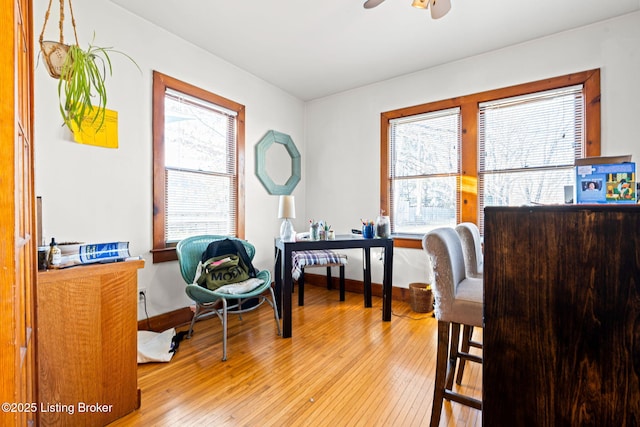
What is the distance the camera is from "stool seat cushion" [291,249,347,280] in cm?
314

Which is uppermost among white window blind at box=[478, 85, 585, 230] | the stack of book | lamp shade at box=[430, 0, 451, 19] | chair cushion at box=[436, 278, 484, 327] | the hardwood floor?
lamp shade at box=[430, 0, 451, 19]

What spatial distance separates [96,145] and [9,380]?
82.1 inches

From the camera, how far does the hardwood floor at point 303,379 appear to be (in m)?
1.47

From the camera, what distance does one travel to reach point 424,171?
3.38 metres

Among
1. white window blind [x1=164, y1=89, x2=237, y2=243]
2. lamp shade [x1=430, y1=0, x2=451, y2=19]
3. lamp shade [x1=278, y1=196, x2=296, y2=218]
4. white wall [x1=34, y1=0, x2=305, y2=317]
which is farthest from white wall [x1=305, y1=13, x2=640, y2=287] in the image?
white wall [x1=34, y1=0, x2=305, y2=317]

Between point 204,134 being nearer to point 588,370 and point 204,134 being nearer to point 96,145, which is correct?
point 96,145

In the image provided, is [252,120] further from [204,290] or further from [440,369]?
[440,369]

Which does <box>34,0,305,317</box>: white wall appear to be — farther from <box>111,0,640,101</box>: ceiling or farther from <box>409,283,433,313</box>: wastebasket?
<box>409,283,433,313</box>: wastebasket

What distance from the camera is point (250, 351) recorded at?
2.15 m

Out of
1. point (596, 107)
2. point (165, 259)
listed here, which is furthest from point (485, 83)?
point (165, 259)

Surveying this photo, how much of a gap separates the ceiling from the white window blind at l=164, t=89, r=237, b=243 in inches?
26.0

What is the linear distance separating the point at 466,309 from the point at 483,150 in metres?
2.35

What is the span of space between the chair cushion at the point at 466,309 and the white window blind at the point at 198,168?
2.41m

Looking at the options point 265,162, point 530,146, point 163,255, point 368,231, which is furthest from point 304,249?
point 530,146
